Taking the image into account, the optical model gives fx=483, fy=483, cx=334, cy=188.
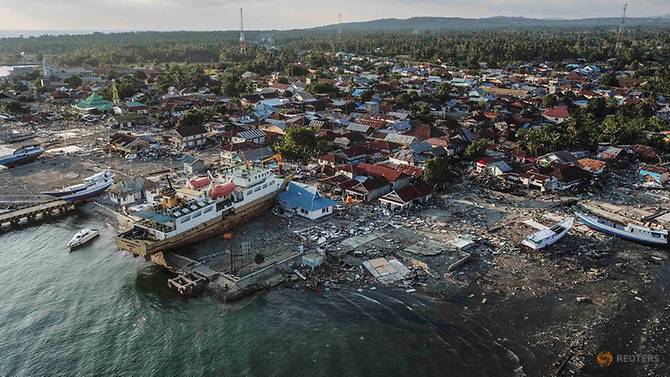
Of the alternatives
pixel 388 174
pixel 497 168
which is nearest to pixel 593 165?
pixel 497 168

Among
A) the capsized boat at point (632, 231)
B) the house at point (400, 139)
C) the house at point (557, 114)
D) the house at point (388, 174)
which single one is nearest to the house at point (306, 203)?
the house at point (388, 174)

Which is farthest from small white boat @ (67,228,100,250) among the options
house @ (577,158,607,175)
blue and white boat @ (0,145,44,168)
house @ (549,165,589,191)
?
house @ (577,158,607,175)

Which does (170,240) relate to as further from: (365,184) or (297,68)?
(297,68)

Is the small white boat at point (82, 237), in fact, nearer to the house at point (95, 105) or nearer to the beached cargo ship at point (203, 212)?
the beached cargo ship at point (203, 212)

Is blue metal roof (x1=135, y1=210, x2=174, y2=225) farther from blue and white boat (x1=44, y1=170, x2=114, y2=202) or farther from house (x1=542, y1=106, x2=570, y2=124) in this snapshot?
house (x1=542, y1=106, x2=570, y2=124)

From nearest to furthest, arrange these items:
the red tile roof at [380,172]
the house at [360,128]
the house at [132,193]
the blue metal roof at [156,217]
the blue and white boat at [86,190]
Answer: the blue metal roof at [156,217], the house at [132,193], the blue and white boat at [86,190], the red tile roof at [380,172], the house at [360,128]

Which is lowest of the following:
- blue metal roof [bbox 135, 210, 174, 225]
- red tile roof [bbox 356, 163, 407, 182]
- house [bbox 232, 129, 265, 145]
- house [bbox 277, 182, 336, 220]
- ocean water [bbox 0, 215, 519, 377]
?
ocean water [bbox 0, 215, 519, 377]

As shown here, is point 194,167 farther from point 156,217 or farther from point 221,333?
point 221,333
